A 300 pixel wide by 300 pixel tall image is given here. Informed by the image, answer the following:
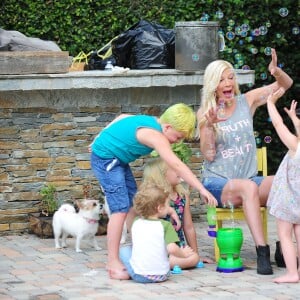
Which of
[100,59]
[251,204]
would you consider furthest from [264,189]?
[100,59]

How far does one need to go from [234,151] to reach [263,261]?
34.0 inches

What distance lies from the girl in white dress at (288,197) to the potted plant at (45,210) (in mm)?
2388

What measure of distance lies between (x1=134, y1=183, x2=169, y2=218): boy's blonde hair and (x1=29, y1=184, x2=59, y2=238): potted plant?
1925 millimetres

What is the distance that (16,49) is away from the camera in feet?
30.4

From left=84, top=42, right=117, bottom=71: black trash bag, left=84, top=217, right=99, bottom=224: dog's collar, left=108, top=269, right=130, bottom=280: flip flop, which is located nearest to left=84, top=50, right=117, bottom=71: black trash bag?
left=84, top=42, right=117, bottom=71: black trash bag

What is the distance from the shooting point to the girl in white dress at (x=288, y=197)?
7219 millimetres

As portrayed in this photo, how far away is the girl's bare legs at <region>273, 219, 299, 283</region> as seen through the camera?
23.6 ft

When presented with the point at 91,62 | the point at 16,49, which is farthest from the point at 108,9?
the point at 16,49

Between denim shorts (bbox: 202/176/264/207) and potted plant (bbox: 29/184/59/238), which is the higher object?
denim shorts (bbox: 202/176/264/207)

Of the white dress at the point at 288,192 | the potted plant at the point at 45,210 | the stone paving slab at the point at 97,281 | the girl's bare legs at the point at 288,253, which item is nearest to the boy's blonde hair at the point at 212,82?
the white dress at the point at 288,192

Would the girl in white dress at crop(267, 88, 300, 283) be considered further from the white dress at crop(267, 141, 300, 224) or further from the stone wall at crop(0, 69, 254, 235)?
the stone wall at crop(0, 69, 254, 235)

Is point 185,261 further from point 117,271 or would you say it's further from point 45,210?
point 45,210

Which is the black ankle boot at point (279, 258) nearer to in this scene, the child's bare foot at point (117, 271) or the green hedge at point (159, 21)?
the child's bare foot at point (117, 271)

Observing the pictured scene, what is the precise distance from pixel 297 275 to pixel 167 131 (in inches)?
52.0
